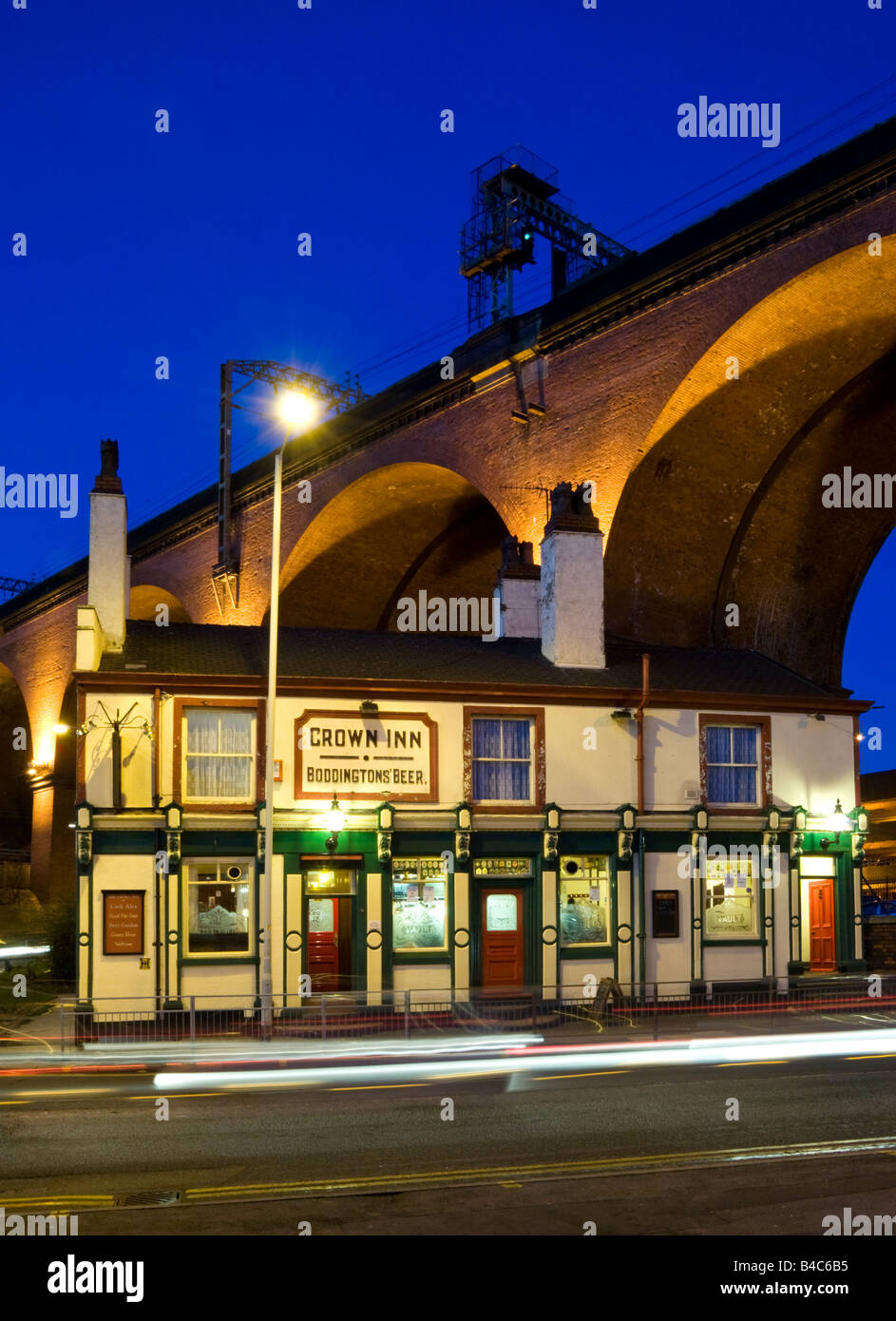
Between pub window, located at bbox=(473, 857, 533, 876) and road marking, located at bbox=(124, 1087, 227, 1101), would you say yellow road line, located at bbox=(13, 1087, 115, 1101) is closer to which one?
road marking, located at bbox=(124, 1087, 227, 1101)

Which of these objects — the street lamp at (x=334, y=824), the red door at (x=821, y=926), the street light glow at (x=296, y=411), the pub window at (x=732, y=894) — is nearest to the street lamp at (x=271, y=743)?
the street light glow at (x=296, y=411)

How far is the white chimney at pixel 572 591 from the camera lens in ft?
86.1

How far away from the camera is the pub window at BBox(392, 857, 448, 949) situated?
23.8 meters

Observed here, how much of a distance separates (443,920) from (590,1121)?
11.0 meters

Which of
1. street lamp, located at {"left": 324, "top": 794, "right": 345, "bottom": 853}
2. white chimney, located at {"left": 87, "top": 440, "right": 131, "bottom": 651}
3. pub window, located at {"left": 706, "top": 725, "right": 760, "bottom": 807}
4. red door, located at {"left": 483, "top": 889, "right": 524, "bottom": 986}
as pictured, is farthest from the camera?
→ pub window, located at {"left": 706, "top": 725, "right": 760, "bottom": 807}

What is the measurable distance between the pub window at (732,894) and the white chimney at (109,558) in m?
12.9

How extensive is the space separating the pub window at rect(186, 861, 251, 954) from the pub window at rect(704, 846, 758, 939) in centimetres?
934

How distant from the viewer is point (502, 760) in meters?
24.7

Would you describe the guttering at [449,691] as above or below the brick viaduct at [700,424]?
below

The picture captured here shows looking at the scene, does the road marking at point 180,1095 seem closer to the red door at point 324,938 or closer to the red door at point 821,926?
the red door at point 324,938

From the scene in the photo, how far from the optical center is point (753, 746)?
85.8 ft

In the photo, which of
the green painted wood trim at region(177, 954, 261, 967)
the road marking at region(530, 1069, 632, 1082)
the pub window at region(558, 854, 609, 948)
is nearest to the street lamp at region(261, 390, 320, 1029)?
the green painted wood trim at region(177, 954, 261, 967)

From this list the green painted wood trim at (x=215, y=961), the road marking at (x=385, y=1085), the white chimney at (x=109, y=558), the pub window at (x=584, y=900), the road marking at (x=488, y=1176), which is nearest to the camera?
the road marking at (x=488, y=1176)
